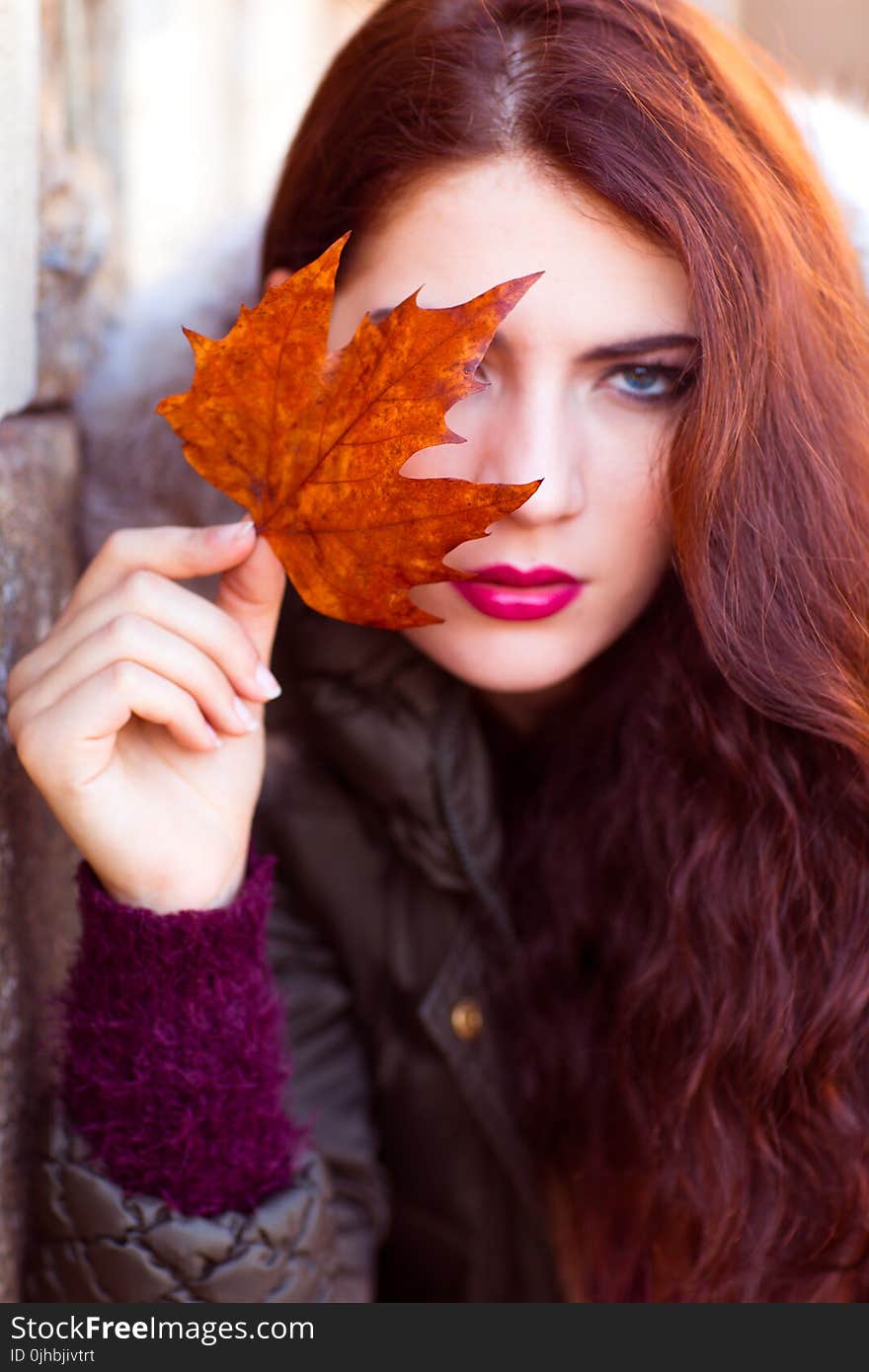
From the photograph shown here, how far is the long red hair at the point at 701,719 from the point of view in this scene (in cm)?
98

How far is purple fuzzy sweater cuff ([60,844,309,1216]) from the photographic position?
98cm

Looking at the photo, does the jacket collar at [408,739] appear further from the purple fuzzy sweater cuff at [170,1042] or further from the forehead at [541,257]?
the forehead at [541,257]

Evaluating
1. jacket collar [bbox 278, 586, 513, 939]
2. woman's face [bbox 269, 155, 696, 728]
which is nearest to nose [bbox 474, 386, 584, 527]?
woman's face [bbox 269, 155, 696, 728]

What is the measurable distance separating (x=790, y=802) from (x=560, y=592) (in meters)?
0.31


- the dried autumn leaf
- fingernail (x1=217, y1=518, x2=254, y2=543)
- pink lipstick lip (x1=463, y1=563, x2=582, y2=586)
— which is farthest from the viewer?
pink lipstick lip (x1=463, y1=563, x2=582, y2=586)

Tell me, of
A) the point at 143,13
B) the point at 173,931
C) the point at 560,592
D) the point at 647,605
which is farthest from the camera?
the point at 143,13

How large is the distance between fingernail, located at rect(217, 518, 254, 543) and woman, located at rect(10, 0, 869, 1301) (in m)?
0.01

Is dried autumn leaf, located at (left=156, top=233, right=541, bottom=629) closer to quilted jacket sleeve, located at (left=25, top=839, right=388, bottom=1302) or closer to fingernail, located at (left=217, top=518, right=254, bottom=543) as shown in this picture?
fingernail, located at (left=217, top=518, right=254, bottom=543)

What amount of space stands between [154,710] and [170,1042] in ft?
0.99

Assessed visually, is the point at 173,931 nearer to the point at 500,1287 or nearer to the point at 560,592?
the point at 560,592

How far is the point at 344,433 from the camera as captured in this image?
2.81 feet

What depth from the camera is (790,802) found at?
1.12 metres

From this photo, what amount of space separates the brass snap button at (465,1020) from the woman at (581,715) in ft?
0.05

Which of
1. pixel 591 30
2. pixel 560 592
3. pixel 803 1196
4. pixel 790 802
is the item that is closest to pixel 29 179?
pixel 591 30
